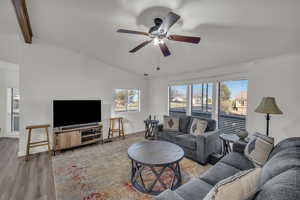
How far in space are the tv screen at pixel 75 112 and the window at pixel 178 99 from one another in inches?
105

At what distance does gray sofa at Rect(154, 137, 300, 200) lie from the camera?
29.8 inches

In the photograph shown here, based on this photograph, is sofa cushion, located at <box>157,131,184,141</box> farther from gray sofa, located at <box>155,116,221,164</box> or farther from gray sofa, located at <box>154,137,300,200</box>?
gray sofa, located at <box>154,137,300,200</box>

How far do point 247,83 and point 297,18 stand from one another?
5.61 feet

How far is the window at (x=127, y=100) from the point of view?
16.7 feet

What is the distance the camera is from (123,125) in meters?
5.06

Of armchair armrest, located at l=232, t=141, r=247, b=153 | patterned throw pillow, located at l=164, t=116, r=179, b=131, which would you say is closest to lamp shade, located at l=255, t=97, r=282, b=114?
armchair armrest, located at l=232, t=141, r=247, b=153

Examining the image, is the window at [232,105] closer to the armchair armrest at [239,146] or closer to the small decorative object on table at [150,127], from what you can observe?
the armchair armrest at [239,146]

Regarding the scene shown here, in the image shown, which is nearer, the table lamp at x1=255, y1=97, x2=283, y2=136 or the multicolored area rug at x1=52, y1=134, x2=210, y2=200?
the multicolored area rug at x1=52, y1=134, x2=210, y2=200

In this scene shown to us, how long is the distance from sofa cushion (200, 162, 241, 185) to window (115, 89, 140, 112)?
3896 millimetres

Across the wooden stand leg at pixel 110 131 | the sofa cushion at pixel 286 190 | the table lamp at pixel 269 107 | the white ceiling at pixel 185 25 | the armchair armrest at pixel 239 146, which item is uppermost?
the white ceiling at pixel 185 25

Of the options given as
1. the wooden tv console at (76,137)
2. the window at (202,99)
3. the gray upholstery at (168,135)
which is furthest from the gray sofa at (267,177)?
the wooden tv console at (76,137)

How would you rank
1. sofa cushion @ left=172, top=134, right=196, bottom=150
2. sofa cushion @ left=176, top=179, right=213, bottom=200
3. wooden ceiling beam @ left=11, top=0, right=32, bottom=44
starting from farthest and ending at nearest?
sofa cushion @ left=172, top=134, right=196, bottom=150 < wooden ceiling beam @ left=11, top=0, right=32, bottom=44 < sofa cushion @ left=176, top=179, right=213, bottom=200

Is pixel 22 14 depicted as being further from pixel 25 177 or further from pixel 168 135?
pixel 168 135

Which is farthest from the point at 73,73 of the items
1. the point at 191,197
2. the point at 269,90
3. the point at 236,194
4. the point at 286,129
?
the point at 286,129
